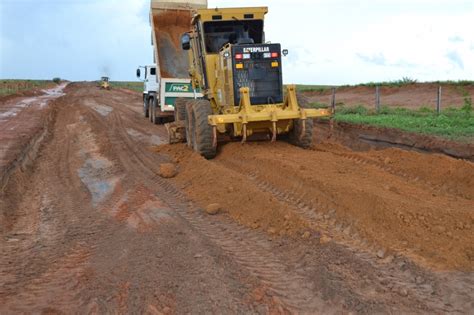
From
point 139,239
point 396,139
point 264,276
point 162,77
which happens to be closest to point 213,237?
point 139,239

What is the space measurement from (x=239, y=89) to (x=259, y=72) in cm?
66

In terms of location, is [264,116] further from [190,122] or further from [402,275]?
[402,275]

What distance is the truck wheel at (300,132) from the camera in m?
12.1

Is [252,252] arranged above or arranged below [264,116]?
below

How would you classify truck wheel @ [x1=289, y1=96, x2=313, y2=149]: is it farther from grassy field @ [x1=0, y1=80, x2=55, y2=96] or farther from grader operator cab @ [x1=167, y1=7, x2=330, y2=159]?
grassy field @ [x1=0, y1=80, x2=55, y2=96]

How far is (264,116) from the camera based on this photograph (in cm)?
1104

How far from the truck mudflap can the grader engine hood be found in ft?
0.98

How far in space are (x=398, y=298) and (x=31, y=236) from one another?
15.8 feet

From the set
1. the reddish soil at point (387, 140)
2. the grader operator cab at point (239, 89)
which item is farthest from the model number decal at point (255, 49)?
the reddish soil at point (387, 140)

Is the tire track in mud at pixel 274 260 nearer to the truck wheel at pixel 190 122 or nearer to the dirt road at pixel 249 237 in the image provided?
the dirt road at pixel 249 237

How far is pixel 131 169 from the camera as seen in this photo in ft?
37.6

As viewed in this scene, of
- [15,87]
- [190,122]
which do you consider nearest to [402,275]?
[190,122]

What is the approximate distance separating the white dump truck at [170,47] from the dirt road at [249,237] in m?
9.49

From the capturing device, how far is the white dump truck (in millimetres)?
19875
